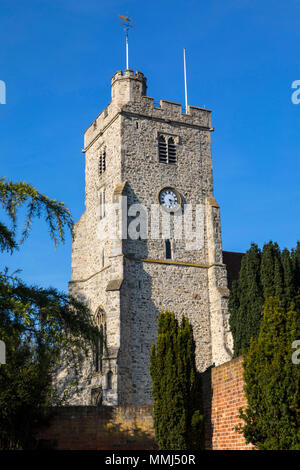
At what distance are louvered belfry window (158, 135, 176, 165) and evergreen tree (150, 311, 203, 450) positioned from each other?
16.4 meters

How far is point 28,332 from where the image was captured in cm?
1339

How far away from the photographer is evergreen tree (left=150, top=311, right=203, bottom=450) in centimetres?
1711

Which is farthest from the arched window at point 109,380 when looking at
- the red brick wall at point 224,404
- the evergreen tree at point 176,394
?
the red brick wall at point 224,404

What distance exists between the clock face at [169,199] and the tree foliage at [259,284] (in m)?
6.86

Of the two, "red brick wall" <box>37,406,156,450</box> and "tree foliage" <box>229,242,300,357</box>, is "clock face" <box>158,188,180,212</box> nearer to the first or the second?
"tree foliage" <box>229,242,300,357</box>

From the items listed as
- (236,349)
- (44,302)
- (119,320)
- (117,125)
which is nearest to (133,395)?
(119,320)

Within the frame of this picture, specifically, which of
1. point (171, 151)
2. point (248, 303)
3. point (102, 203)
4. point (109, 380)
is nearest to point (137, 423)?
point (109, 380)

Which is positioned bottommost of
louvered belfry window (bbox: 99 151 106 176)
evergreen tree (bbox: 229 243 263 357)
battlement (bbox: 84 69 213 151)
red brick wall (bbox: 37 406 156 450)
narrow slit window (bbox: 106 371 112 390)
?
red brick wall (bbox: 37 406 156 450)

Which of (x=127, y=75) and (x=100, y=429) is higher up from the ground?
(x=127, y=75)

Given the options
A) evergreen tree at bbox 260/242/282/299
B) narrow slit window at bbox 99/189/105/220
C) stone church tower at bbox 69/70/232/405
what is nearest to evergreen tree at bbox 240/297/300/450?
evergreen tree at bbox 260/242/282/299

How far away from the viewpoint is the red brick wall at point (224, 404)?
1565 centimetres

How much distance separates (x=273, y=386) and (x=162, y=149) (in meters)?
22.1

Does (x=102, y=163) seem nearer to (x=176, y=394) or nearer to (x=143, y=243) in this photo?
(x=143, y=243)

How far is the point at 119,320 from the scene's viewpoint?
28562 millimetres
